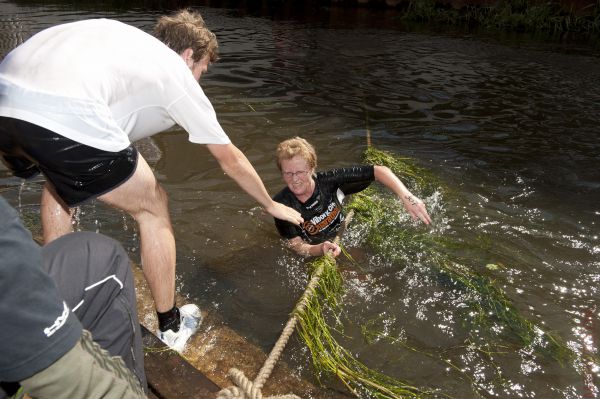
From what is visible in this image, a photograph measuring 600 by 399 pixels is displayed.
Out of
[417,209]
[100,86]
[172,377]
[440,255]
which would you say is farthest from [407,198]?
[100,86]

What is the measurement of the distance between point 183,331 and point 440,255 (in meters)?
2.33

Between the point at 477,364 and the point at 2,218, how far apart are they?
9.13 ft

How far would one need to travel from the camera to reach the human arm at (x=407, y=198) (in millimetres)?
3662

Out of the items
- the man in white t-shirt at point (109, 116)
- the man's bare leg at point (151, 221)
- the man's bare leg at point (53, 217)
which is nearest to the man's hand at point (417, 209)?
the man in white t-shirt at point (109, 116)

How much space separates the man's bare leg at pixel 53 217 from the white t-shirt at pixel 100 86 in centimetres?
83

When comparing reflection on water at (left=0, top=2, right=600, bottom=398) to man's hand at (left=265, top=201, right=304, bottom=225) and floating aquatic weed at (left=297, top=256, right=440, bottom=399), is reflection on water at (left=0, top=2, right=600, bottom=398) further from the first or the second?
man's hand at (left=265, top=201, right=304, bottom=225)

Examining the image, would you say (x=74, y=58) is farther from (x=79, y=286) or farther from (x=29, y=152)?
(x=79, y=286)

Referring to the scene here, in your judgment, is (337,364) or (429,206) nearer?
(337,364)

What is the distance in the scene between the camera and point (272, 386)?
→ 2490mm

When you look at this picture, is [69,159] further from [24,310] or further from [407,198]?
[407,198]

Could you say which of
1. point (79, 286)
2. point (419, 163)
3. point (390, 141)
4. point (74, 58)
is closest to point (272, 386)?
point (79, 286)

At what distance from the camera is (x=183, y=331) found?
2.78 metres

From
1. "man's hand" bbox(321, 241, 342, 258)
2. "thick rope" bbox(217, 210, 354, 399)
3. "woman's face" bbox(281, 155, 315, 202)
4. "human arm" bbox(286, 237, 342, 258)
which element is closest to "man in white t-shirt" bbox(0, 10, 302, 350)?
"thick rope" bbox(217, 210, 354, 399)

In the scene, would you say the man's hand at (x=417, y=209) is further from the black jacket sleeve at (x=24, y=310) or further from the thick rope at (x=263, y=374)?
the black jacket sleeve at (x=24, y=310)
